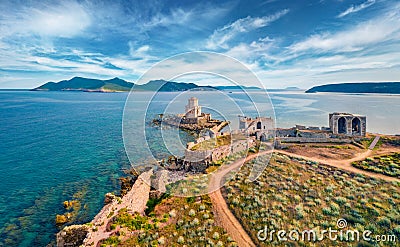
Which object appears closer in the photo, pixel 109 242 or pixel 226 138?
pixel 109 242

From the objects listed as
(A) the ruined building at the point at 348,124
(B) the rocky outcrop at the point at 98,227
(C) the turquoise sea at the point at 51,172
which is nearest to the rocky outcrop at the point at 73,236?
(B) the rocky outcrop at the point at 98,227

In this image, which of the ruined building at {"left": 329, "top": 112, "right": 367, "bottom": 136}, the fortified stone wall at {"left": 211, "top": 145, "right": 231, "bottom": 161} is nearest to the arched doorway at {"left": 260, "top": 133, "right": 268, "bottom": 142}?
the fortified stone wall at {"left": 211, "top": 145, "right": 231, "bottom": 161}

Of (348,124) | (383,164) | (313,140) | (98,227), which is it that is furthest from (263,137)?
(98,227)

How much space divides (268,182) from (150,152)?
24.6 m

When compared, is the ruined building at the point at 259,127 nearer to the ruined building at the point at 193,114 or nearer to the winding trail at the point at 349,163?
the winding trail at the point at 349,163

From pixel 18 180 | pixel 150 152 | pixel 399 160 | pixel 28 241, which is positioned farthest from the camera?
pixel 150 152

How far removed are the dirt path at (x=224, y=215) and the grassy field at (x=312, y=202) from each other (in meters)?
0.39

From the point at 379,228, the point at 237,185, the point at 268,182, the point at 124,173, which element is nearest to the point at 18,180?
the point at 124,173

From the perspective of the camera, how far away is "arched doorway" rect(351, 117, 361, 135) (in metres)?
30.5

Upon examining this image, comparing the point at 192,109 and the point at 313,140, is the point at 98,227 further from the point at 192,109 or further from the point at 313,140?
the point at 192,109

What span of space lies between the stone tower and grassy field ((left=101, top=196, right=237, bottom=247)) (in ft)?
143

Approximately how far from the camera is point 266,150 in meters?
28.0

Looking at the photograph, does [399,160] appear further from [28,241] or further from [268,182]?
[28,241]

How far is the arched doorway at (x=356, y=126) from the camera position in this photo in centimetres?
3055
